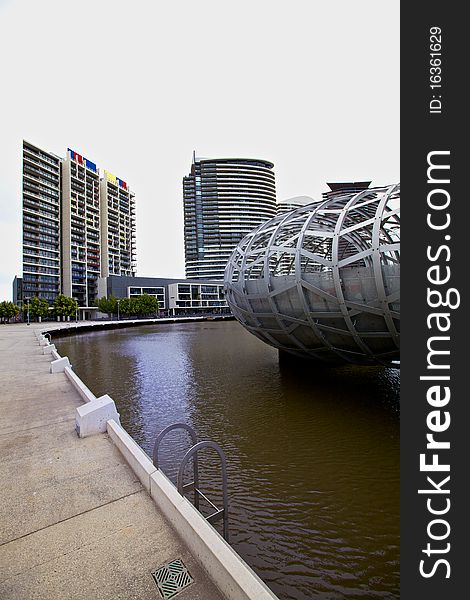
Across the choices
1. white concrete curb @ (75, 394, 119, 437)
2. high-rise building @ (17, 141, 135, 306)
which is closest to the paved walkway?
white concrete curb @ (75, 394, 119, 437)

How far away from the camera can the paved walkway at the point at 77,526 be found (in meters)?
3.22

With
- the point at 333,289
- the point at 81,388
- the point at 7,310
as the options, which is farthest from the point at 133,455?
the point at 7,310

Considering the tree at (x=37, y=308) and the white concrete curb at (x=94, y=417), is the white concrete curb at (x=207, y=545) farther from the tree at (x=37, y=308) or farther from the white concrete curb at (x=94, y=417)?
the tree at (x=37, y=308)

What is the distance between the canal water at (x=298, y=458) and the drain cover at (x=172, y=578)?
1.37 meters

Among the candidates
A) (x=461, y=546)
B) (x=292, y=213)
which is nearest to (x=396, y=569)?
(x=461, y=546)

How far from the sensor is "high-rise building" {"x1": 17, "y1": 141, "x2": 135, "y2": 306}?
92.8 metres

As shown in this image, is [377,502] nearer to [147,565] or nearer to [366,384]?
[147,565]

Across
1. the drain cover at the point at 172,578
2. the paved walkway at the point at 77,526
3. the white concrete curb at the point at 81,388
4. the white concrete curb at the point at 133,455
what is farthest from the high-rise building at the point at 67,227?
the drain cover at the point at 172,578

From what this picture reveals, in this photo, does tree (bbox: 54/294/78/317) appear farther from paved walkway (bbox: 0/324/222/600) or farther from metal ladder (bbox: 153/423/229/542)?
metal ladder (bbox: 153/423/229/542)

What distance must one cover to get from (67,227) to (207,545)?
111 metres

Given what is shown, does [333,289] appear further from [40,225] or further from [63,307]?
[40,225]

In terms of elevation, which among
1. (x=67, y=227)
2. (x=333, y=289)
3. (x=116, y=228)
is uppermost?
(x=116, y=228)

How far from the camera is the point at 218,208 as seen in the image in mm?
145500

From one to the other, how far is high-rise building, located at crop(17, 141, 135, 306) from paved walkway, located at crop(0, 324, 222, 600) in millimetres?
95781
